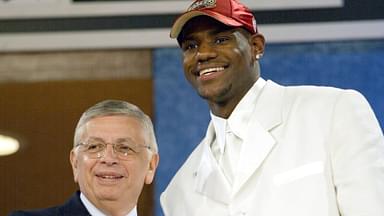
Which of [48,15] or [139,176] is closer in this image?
[139,176]

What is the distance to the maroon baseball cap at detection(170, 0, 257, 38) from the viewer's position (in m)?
2.00

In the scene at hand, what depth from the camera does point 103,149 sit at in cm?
210

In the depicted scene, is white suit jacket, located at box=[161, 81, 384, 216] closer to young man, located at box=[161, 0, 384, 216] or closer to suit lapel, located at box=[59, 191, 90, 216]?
young man, located at box=[161, 0, 384, 216]

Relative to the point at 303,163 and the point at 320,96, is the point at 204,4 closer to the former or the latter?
the point at 320,96

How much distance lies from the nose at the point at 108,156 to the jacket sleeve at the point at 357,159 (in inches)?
22.0

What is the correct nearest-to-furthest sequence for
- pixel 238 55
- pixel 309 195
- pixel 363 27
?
pixel 309 195 → pixel 238 55 → pixel 363 27

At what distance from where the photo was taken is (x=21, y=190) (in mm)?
3398

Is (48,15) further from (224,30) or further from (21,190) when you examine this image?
(224,30)

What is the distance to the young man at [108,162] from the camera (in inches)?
82.0

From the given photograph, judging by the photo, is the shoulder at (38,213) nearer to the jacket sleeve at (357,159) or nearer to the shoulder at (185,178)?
the shoulder at (185,178)

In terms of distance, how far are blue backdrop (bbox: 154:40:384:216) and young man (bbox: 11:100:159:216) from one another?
1.22 meters

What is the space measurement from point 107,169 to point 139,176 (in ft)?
0.31

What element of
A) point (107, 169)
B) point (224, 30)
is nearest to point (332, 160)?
point (224, 30)

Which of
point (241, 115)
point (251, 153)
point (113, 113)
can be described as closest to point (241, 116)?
point (241, 115)
